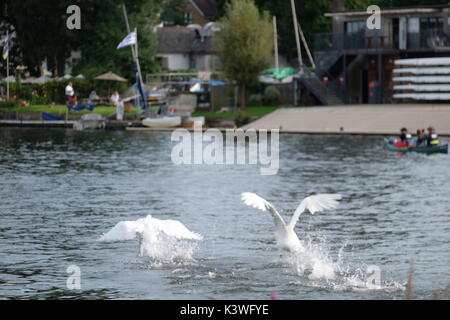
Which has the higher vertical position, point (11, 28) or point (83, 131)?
point (11, 28)

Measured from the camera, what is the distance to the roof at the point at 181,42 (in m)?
114

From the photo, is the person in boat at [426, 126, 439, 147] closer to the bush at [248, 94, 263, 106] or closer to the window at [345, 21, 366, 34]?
Result: the window at [345, 21, 366, 34]

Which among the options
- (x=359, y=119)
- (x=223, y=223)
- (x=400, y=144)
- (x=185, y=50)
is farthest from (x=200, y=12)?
(x=223, y=223)

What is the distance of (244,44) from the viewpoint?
84.0 metres

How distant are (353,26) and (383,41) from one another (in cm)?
371

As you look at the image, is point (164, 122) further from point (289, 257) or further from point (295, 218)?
point (295, 218)

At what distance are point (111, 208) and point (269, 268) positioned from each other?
12389 mm

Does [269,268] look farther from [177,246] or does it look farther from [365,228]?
[365,228]

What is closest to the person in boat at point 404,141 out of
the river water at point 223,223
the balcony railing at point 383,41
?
the river water at point 223,223

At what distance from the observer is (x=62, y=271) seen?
2878 cm

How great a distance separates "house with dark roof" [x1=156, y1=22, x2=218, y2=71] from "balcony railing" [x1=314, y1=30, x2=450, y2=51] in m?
27.5

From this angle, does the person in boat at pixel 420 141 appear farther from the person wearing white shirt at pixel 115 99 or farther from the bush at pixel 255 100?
the person wearing white shirt at pixel 115 99

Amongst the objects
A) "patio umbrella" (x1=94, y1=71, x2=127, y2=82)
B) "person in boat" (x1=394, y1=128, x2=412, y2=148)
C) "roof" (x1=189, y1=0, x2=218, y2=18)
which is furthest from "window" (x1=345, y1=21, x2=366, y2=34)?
"roof" (x1=189, y1=0, x2=218, y2=18)
